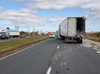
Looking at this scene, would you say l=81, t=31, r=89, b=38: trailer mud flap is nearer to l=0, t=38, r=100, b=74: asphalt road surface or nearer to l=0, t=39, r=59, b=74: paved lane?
l=0, t=38, r=100, b=74: asphalt road surface

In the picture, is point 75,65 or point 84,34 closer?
point 75,65

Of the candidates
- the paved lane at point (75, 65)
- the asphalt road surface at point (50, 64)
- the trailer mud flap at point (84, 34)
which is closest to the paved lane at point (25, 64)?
the asphalt road surface at point (50, 64)

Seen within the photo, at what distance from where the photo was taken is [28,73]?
17.2ft

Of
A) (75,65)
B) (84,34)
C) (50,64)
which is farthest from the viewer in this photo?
(84,34)

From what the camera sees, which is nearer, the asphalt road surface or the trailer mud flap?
the asphalt road surface

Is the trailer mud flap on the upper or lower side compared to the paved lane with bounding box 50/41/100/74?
upper

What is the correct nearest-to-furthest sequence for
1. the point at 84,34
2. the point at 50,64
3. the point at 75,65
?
the point at 75,65
the point at 50,64
the point at 84,34

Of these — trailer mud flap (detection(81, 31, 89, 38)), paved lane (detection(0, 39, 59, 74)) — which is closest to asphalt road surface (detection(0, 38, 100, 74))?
paved lane (detection(0, 39, 59, 74))

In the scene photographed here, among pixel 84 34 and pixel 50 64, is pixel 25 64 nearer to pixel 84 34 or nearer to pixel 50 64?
pixel 50 64

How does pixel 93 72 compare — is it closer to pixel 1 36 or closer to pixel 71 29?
pixel 71 29

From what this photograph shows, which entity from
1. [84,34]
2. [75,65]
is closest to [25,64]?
[75,65]

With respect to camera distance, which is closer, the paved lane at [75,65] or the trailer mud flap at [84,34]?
the paved lane at [75,65]

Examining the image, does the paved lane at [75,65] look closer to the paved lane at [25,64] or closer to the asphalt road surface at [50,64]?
the asphalt road surface at [50,64]

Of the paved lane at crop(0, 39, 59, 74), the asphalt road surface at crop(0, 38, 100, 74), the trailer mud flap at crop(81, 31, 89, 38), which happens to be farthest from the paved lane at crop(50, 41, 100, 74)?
the trailer mud flap at crop(81, 31, 89, 38)
